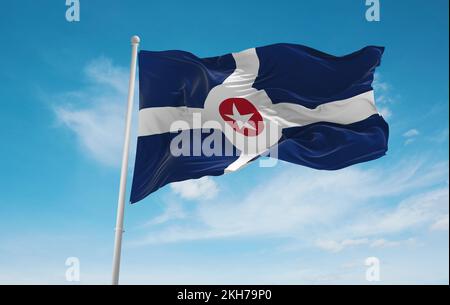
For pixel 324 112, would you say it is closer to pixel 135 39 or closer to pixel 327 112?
pixel 327 112

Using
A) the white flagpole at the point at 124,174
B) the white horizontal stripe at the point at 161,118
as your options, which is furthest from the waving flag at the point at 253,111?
the white flagpole at the point at 124,174

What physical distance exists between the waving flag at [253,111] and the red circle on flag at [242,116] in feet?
0.08

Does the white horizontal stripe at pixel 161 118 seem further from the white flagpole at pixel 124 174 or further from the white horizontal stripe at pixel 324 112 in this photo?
the white horizontal stripe at pixel 324 112

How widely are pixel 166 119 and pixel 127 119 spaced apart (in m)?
1.12

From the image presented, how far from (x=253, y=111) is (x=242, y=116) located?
0.32 metres

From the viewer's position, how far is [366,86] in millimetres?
10938

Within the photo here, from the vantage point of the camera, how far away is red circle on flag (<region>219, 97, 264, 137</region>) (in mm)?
10523

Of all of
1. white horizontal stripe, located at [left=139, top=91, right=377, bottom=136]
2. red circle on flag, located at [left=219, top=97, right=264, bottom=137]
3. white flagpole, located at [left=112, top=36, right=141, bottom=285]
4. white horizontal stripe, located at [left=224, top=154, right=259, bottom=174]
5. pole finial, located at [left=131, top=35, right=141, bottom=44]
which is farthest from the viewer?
white horizontal stripe, located at [left=139, top=91, right=377, bottom=136]

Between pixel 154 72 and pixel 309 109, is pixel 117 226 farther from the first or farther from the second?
pixel 309 109

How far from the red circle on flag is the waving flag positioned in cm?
2

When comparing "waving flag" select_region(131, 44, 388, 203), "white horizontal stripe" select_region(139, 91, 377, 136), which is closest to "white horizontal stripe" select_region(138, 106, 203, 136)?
"waving flag" select_region(131, 44, 388, 203)

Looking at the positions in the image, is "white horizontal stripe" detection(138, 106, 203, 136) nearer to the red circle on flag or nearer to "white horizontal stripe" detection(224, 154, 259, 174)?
the red circle on flag
